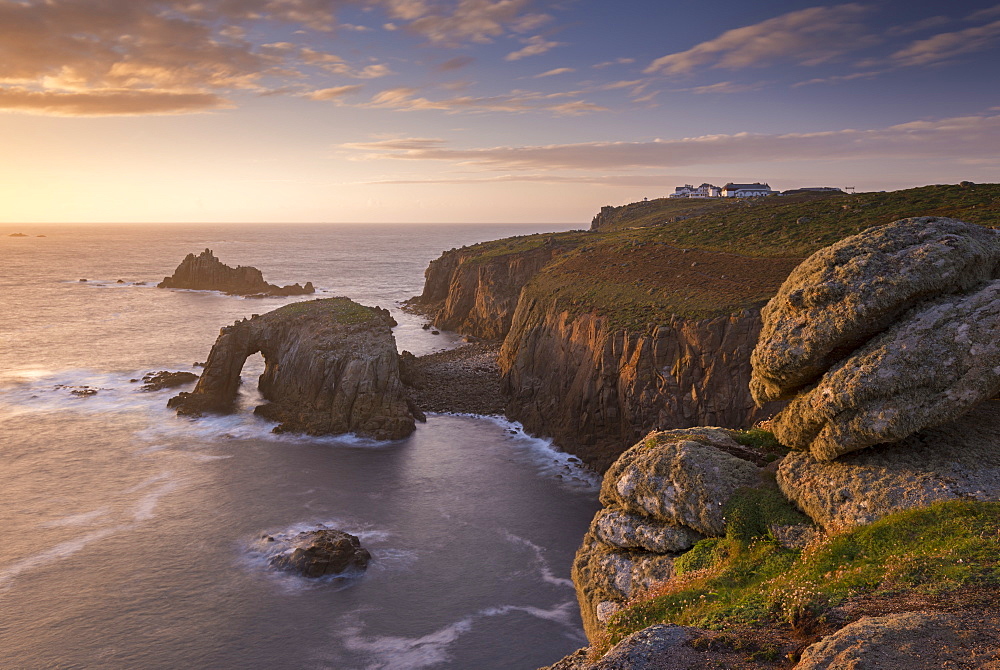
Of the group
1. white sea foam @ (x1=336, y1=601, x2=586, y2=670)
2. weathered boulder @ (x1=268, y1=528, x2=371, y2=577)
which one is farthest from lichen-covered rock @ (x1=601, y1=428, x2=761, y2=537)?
weathered boulder @ (x1=268, y1=528, x2=371, y2=577)

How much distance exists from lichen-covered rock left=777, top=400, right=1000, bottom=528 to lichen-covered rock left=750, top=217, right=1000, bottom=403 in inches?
112

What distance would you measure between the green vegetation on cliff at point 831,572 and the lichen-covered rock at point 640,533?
130cm

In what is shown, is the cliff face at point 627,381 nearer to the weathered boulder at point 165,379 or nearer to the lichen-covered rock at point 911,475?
the lichen-covered rock at point 911,475

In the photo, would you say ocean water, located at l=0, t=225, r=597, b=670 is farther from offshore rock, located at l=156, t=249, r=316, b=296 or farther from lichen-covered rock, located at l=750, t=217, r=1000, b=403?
offshore rock, located at l=156, t=249, r=316, b=296

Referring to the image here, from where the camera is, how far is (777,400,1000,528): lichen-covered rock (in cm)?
1558

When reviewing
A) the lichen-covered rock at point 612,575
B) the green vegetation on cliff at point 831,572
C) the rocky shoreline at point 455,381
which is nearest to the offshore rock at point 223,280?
the rocky shoreline at point 455,381

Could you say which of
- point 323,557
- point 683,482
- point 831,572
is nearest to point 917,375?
point 831,572

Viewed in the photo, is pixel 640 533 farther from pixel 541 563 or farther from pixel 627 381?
pixel 627 381

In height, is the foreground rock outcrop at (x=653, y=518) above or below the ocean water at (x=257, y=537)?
above

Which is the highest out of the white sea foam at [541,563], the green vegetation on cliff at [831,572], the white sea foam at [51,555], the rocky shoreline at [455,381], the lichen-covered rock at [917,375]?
the lichen-covered rock at [917,375]

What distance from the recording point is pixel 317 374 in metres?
62.4

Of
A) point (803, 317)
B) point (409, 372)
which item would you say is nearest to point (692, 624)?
point (803, 317)

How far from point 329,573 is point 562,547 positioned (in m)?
14.9

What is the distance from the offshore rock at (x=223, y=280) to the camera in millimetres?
Result: 147625
